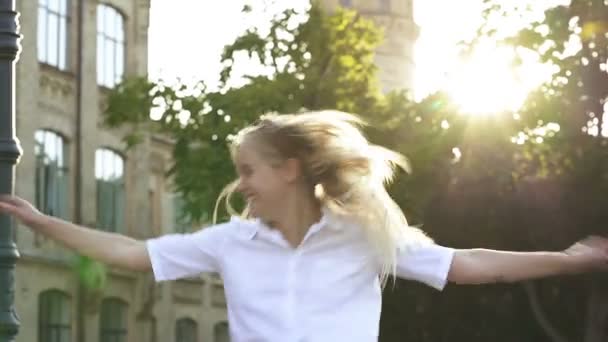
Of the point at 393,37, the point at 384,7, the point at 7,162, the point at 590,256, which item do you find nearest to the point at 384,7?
the point at 384,7

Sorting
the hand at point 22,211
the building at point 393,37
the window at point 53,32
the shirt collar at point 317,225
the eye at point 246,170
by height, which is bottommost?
the shirt collar at point 317,225

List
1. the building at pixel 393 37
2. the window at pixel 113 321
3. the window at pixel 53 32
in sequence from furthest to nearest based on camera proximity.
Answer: the building at pixel 393 37, the window at pixel 113 321, the window at pixel 53 32

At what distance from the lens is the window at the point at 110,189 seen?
38.7 m

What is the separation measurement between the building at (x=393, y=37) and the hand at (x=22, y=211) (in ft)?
231

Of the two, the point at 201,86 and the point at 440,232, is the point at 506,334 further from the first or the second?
the point at 201,86

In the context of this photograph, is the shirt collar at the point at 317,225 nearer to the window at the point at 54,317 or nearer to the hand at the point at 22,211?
the hand at the point at 22,211

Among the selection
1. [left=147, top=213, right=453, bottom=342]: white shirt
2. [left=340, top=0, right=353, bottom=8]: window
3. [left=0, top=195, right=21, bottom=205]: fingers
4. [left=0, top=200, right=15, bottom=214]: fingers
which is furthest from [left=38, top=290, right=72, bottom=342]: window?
[left=340, top=0, right=353, bottom=8]: window

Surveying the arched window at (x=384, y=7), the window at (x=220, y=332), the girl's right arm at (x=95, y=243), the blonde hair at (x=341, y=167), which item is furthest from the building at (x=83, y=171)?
the arched window at (x=384, y=7)

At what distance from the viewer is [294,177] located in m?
6.11

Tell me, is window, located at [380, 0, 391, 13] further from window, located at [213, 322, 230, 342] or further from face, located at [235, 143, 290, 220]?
face, located at [235, 143, 290, 220]

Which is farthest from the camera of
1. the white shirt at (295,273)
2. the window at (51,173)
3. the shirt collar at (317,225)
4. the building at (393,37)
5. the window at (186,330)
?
the building at (393,37)

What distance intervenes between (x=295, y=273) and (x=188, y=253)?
44cm

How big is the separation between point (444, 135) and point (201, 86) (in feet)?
15.3

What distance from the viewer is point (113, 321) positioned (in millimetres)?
38969
